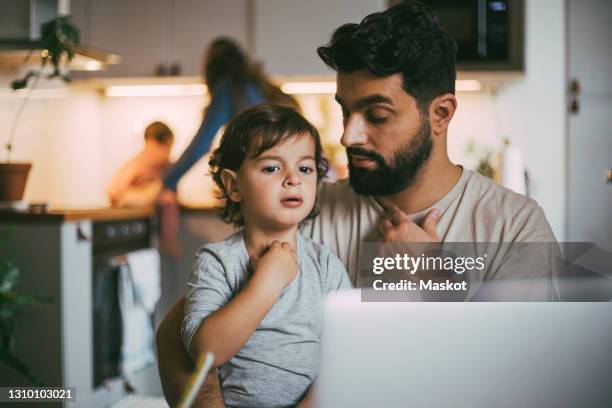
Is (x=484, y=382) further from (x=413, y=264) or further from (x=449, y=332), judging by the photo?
(x=413, y=264)

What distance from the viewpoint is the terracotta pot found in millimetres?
2186

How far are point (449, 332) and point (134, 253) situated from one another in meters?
2.02

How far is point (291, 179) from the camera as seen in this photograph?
944mm

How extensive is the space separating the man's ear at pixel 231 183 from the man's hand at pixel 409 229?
0.77 ft

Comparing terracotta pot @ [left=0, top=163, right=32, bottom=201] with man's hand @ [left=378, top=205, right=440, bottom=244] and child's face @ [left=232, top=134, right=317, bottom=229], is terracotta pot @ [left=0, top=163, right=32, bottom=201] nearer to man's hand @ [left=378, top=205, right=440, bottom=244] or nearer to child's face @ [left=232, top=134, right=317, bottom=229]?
child's face @ [left=232, top=134, right=317, bottom=229]

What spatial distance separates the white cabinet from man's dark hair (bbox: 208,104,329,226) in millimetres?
2015

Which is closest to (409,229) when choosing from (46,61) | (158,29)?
(46,61)

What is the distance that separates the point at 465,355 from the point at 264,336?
0.39 metres

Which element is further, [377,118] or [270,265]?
[377,118]

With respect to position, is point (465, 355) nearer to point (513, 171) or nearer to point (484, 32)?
point (513, 171)

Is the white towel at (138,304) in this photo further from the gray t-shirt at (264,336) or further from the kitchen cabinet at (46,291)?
the gray t-shirt at (264,336)

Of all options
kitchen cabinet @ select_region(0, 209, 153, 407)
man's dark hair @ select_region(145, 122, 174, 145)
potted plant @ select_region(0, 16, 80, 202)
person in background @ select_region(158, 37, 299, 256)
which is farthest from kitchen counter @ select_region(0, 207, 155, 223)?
man's dark hair @ select_region(145, 122, 174, 145)

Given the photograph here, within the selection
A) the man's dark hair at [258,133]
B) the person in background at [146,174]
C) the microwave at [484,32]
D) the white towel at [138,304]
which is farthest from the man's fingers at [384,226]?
the person in background at [146,174]

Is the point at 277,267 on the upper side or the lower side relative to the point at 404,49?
lower
